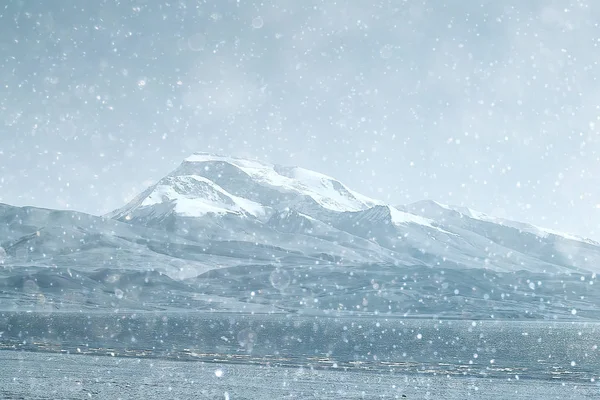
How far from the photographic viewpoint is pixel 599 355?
411ft

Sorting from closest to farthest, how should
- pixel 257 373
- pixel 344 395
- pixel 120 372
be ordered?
pixel 344 395 < pixel 120 372 < pixel 257 373

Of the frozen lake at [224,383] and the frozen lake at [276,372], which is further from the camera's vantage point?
the frozen lake at [276,372]

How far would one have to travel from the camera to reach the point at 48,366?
234 feet

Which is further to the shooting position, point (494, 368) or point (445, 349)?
point (445, 349)

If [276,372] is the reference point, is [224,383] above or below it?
above

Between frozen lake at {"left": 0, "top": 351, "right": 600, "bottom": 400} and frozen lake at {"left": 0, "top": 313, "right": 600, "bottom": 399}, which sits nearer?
frozen lake at {"left": 0, "top": 351, "right": 600, "bottom": 400}

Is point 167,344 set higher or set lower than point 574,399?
lower

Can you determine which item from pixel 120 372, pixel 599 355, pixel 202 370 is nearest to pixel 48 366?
pixel 120 372

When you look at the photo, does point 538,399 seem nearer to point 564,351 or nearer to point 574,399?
point 574,399

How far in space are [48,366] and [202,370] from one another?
697 inches

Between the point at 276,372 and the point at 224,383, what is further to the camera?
the point at 276,372

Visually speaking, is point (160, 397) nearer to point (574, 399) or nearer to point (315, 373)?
point (315, 373)

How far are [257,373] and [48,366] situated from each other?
24254mm

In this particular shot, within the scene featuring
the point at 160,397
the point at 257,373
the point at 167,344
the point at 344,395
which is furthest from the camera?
the point at 167,344
